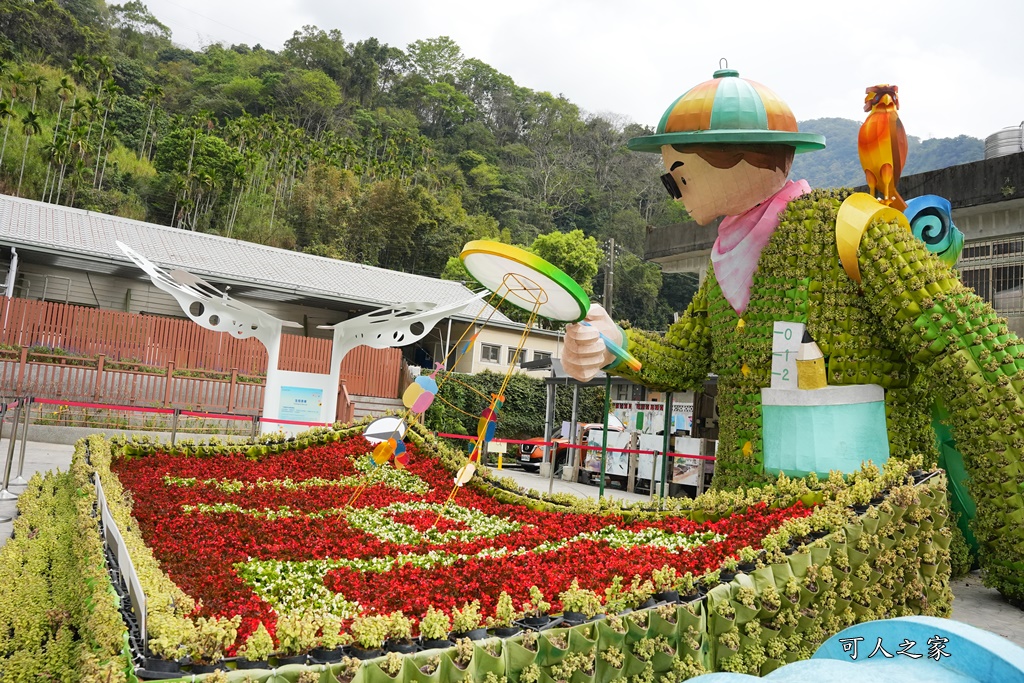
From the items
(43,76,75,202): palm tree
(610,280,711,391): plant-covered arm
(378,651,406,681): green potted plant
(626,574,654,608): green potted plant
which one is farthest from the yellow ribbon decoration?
(43,76,75,202): palm tree

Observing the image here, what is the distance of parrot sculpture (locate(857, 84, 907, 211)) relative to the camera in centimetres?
397

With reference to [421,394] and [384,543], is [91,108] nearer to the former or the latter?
[421,394]

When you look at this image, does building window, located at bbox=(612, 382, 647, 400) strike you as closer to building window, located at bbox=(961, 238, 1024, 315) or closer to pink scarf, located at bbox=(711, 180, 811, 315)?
building window, located at bbox=(961, 238, 1024, 315)

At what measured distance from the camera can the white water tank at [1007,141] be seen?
35.8 ft

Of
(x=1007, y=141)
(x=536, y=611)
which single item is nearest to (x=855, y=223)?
(x=536, y=611)

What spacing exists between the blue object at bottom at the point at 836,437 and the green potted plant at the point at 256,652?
112 inches

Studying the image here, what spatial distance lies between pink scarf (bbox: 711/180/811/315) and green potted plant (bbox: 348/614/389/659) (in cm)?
282

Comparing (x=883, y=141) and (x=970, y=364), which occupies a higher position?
(x=883, y=141)

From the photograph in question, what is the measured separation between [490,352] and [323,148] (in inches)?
862

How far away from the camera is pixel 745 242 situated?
4.19 metres

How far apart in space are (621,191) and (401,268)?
2060 centimetres

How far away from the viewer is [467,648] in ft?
6.85

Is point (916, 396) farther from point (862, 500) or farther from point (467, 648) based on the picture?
point (467, 648)

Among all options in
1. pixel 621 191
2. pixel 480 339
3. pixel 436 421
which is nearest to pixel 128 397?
pixel 436 421
